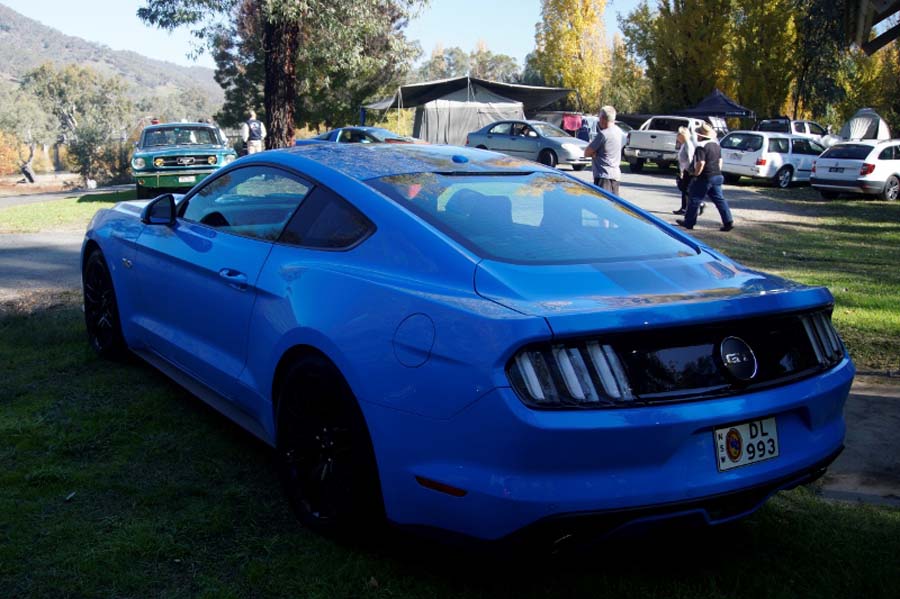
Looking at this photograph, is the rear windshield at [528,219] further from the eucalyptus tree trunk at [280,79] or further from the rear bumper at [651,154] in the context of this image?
the rear bumper at [651,154]

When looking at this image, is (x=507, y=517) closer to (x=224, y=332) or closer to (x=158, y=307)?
(x=224, y=332)

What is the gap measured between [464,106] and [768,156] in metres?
12.0

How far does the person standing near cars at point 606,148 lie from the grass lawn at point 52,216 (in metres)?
7.12

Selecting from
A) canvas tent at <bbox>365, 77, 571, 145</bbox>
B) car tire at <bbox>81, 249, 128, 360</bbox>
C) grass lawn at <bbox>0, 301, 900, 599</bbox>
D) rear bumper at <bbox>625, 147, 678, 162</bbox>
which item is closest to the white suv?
rear bumper at <bbox>625, 147, 678, 162</bbox>

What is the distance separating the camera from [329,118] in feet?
152

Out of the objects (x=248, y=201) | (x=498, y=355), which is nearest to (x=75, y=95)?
(x=248, y=201)

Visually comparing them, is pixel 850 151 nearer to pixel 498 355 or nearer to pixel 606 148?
pixel 606 148

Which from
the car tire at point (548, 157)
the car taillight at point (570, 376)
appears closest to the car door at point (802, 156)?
the car tire at point (548, 157)

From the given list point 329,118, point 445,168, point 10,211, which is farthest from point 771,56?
point 445,168

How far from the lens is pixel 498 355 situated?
268 centimetres

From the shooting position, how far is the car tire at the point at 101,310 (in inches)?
221

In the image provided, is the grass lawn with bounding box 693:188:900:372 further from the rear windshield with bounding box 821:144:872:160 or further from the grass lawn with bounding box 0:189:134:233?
the grass lawn with bounding box 0:189:134:233

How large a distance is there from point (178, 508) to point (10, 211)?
17.4 metres

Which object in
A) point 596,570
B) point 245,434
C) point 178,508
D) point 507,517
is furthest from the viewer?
point 245,434
